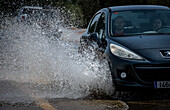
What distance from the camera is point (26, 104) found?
565 cm

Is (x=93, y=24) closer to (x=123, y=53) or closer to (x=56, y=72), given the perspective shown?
(x=56, y=72)

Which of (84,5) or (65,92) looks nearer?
(65,92)

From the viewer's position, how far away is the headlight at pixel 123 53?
5.77 meters

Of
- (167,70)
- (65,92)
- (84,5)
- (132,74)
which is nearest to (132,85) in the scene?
(132,74)

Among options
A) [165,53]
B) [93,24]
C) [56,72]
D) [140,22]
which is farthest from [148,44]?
[56,72]

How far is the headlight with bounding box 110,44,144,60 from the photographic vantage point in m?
5.77

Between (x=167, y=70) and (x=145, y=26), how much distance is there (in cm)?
147

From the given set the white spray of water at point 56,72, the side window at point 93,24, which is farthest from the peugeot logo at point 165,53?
the side window at point 93,24

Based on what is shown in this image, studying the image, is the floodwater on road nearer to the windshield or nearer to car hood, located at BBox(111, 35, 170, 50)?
car hood, located at BBox(111, 35, 170, 50)

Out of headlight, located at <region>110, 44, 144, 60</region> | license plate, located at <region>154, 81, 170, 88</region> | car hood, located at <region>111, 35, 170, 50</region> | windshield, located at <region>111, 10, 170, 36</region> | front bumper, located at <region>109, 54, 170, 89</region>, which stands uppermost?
windshield, located at <region>111, 10, 170, 36</region>

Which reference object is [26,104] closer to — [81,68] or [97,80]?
[97,80]

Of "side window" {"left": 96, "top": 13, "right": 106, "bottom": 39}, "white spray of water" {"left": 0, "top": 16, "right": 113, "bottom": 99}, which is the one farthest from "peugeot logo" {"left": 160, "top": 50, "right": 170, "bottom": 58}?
"side window" {"left": 96, "top": 13, "right": 106, "bottom": 39}

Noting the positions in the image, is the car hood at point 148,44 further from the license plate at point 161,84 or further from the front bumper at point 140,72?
the license plate at point 161,84

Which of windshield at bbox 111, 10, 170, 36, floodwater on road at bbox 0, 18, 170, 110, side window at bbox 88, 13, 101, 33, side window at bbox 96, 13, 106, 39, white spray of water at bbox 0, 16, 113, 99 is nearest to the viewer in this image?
floodwater on road at bbox 0, 18, 170, 110
